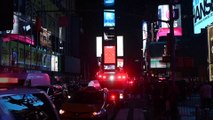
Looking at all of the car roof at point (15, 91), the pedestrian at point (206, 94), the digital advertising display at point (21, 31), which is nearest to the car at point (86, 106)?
the pedestrian at point (206, 94)

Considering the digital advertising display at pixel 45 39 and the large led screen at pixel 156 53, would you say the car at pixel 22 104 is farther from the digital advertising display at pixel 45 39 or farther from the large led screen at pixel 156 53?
the large led screen at pixel 156 53

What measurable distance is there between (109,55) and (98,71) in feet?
47.8

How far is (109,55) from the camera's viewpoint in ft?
194

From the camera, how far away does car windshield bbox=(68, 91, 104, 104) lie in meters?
18.5

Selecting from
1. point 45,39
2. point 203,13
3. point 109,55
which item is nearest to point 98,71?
point 45,39

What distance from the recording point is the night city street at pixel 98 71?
666 cm

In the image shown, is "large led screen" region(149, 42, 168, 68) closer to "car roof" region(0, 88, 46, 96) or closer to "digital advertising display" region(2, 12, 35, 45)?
"digital advertising display" region(2, 12, 35, 45)

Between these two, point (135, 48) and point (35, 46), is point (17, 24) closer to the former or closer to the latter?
point (35, 46)

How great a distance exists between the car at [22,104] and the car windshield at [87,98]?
12.6 m

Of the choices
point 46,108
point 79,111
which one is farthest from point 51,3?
point 46,108

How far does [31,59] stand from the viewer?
46500 millimetres

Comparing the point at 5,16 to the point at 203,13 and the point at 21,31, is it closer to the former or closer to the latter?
the point at 203,13

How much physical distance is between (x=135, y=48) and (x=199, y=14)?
344 ft

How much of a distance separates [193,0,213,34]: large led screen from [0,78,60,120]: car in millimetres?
25180
